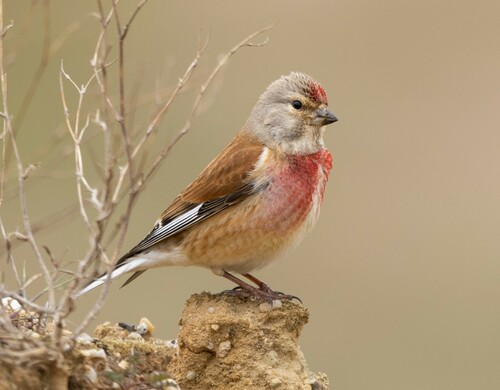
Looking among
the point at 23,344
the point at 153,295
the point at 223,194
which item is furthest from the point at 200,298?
the point at 153,295

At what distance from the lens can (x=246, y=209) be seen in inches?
282

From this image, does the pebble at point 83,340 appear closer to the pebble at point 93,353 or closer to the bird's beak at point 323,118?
the pebble at point 93,353

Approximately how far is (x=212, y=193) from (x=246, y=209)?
24cm

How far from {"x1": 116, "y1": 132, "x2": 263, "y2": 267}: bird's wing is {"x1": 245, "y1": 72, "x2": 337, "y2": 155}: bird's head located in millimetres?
144

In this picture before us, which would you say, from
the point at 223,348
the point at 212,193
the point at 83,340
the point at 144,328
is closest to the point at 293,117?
the point at 212,193

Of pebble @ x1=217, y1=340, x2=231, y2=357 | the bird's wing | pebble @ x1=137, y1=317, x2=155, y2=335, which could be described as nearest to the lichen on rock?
pebble @ x1=217, y1=340, x2=231, y2=357

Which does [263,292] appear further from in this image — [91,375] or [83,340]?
[91,375]

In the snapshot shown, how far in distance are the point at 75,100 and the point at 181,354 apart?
35.6 ft

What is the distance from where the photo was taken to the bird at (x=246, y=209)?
23.4 feet

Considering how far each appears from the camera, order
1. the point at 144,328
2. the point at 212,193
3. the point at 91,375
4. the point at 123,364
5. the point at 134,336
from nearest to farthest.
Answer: the point at 91,375, the point at 123,364, the point at 134,336, the point at 144,328, the point at 212,193

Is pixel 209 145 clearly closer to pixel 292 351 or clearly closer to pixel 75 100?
pixel 75 100

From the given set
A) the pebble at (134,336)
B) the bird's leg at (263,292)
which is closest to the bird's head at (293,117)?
the bird's leg at (263,292)

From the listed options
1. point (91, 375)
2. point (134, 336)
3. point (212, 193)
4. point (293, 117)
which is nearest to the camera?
point (91, 375)

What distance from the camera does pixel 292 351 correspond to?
20.9 feet
